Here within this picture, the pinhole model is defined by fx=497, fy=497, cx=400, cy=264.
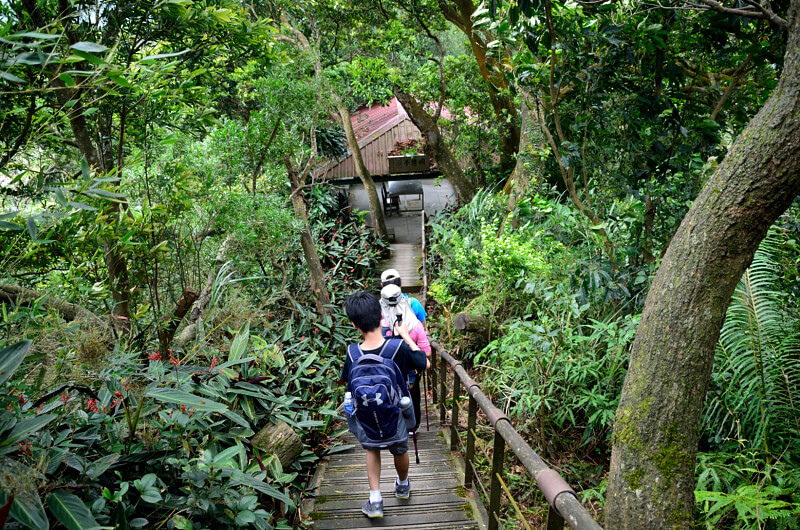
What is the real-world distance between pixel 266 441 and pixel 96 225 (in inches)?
71.2

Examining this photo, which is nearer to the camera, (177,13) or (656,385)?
Answer: (656,385)

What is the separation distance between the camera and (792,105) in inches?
78.4

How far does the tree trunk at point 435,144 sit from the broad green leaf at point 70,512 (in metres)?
10.6

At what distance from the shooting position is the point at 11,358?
Result: 4.75 feet

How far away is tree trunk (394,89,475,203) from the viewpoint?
1148 cm

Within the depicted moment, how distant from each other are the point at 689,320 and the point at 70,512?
2.52 meters

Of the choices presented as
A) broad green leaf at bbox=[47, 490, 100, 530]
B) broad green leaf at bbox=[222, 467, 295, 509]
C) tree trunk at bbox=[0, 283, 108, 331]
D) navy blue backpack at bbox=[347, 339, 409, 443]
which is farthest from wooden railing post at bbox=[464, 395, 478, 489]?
tree trunk at bbox=[0, 283, 108, 331]

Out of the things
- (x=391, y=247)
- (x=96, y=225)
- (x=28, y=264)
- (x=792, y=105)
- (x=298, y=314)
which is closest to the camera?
(x=792, y=105)

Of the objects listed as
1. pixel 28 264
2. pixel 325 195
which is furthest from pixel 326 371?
pixel 325 195

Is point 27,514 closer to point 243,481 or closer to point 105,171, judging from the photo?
point 243,481

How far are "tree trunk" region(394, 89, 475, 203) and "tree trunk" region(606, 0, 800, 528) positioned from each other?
9.78 metres

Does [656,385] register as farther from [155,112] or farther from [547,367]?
[155,112]

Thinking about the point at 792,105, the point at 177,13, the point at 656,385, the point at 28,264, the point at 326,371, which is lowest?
the point at 326,371

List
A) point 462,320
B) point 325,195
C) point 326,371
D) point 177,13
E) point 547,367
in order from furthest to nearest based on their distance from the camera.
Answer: point 325,195 < point 462,320 < point 326,371 < point 547,367 < point 177,13
